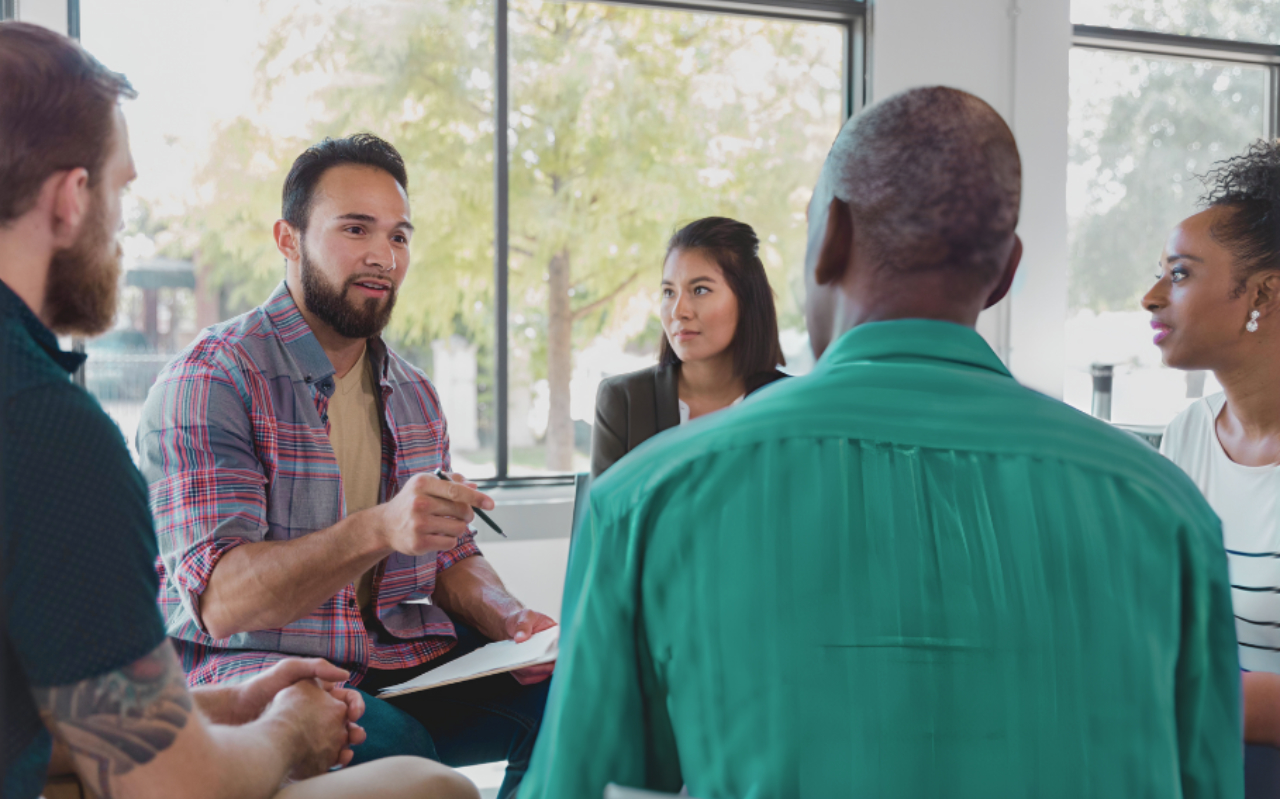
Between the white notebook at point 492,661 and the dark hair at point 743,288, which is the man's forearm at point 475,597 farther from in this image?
the dark hair at point 743,288

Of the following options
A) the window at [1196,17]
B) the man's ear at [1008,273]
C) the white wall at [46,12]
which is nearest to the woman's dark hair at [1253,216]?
the man's ear at [1008,273]

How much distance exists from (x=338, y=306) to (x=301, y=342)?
0.44 feet

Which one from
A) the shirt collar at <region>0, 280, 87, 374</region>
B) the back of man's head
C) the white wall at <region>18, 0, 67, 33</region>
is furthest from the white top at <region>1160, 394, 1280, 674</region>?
the white wall at <region>18, 0, 67, 33</region>

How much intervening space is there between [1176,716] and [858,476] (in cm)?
36

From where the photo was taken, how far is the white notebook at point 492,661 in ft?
4.95

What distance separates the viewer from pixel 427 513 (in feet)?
5.04

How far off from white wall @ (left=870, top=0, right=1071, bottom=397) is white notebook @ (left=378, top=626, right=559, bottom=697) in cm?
313

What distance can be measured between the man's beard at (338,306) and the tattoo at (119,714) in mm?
1121

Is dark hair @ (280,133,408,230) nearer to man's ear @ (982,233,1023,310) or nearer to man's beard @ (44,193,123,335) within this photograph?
man's beard @ (44,193,123,335)

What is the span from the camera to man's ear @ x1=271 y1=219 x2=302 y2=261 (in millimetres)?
2020

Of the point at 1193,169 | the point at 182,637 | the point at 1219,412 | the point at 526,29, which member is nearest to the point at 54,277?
the point at 182,637

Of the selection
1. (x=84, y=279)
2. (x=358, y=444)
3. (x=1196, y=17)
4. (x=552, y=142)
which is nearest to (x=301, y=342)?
(x=358, y=444)

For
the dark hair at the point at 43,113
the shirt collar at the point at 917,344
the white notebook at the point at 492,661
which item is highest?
the dark hair at the point at 43,113

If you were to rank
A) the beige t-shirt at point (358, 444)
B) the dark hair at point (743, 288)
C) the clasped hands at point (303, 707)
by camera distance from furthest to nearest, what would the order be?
the dark hair at point (743, 288)
the beige t-shirt at point (358, 444)
the clasped hands at point (303, 707)
